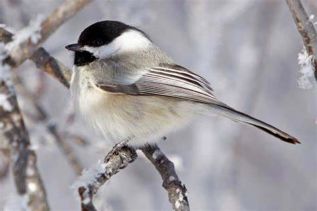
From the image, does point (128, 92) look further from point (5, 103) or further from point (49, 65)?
point (5, 103)

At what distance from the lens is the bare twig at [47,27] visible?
1618 millimetres

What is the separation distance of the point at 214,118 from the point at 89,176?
200cm

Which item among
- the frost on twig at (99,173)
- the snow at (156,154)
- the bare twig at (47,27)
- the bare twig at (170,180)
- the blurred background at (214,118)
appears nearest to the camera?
the frost on twig at (99,173)

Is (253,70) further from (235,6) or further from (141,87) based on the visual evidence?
(141,87)

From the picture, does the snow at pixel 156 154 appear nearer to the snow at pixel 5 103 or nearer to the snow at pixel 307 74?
the snow at pixel 5 103

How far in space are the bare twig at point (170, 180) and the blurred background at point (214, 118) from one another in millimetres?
292

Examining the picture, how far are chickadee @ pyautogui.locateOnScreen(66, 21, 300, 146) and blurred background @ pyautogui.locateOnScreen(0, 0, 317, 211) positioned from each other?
286 millimetres

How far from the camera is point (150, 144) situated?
72.6 inches

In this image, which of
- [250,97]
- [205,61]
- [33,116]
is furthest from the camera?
[250,97]

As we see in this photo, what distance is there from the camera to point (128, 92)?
184 centimetres

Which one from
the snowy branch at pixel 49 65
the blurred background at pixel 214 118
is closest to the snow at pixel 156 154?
the blurred background at pixel 214 118

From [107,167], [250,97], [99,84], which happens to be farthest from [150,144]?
[250,97]

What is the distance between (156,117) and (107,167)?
41 cm

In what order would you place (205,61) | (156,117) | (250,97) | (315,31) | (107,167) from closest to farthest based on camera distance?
(315,31) → (107,167) → (156,117) → (205,61) → (250,97)
